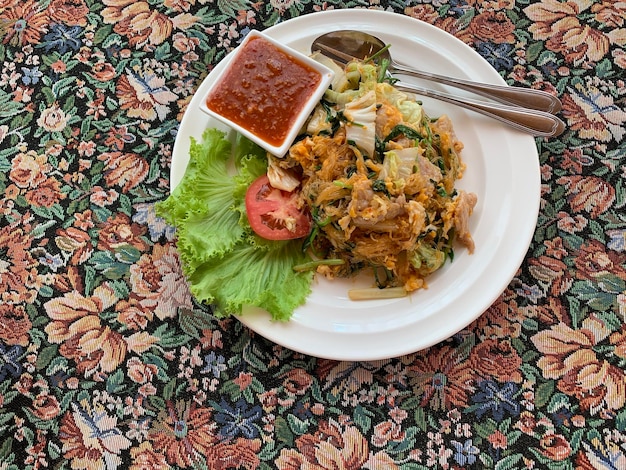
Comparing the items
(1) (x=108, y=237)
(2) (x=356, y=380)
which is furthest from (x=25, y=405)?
(2) (x=356, y=380)

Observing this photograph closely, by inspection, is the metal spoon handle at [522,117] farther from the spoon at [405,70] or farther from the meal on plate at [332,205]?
the meal on plate at [332,205]

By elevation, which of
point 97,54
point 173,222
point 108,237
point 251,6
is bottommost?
point 108,237

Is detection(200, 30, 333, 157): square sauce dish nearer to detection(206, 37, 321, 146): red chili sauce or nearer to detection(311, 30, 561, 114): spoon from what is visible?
detection(206, 37, 321, 146): red chili sauce

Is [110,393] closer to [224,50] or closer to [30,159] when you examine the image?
[30,159]

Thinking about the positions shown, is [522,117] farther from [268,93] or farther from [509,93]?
[268,93]

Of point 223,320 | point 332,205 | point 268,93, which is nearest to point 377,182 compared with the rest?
point 332,205

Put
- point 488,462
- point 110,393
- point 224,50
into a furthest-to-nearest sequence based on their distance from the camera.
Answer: point 224,50 → point 110,393 → point 488,462
